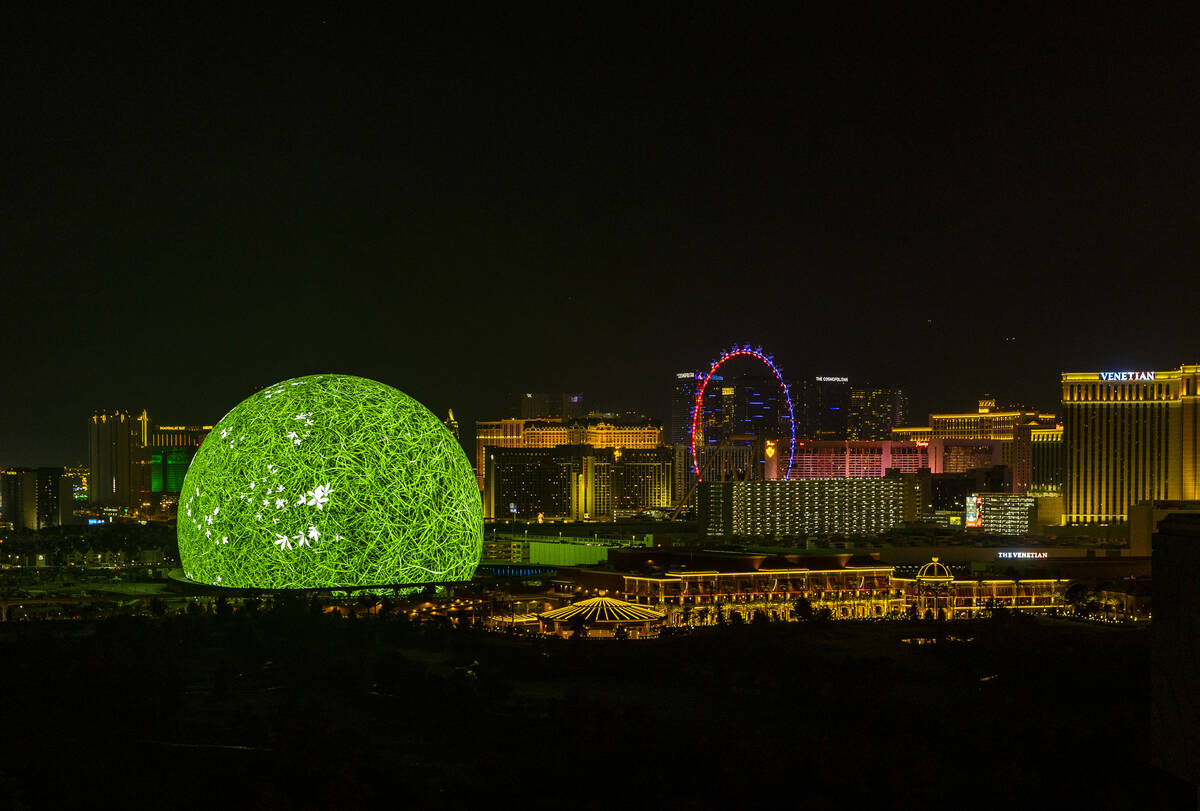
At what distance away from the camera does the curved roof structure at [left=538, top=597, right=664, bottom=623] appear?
37.4 metres

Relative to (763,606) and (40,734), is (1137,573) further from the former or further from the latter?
(40,734)

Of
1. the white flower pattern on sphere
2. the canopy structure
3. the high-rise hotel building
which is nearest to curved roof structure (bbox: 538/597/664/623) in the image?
the canopy structure

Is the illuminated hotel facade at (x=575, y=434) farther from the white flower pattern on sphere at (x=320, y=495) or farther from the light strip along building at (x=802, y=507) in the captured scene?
the white flower pattern on sphere at (x=320, y=495)

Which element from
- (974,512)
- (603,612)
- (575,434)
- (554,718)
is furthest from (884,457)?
(554,718)

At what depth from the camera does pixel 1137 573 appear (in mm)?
53844

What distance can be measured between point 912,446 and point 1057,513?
1158 inches

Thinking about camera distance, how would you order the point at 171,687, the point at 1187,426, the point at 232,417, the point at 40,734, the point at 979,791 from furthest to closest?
the point at 1187,426
the point at 232,417
the point at 171,687
the point at 40,734
the point at 979,791

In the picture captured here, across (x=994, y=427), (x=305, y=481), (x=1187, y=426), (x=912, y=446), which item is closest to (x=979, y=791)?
(x=305, y=481)

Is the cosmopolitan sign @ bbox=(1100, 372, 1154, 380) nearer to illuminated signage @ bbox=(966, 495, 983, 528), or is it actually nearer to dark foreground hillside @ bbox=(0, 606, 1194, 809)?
illuminated signage @ bbox=(966, 495, 983, 528)

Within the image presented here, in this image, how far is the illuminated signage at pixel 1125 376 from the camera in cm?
8711

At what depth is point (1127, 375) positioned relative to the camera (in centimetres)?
8781

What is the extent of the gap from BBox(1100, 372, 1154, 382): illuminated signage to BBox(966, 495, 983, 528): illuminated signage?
11.2 metres

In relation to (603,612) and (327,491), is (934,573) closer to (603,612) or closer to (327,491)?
(603,612)

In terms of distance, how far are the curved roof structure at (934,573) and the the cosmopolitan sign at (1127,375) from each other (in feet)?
144
